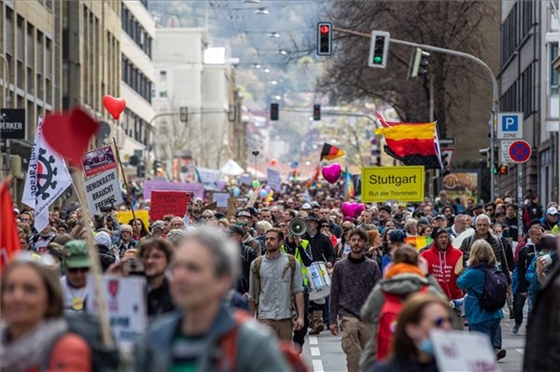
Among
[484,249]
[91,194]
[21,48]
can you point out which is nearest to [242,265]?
[484,249]

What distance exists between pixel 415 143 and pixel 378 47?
4.82 meters

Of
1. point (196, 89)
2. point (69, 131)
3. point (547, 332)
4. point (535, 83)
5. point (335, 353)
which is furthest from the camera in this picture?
point (196, 89)

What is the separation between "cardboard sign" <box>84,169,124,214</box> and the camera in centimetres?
2248

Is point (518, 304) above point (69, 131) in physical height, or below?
below

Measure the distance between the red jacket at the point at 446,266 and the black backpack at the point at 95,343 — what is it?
975cm

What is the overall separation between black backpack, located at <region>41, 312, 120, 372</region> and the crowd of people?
0.06 metres

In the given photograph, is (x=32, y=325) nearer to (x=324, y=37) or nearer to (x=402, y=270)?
(x=402, y=270)

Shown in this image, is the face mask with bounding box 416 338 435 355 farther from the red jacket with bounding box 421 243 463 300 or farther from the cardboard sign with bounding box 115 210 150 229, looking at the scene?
the cardboard sign with bounding box 115 210 150 229

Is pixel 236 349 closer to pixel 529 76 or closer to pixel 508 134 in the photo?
pixel 508 134

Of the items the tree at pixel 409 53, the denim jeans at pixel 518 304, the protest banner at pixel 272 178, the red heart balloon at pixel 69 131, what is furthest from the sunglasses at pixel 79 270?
the tree at pixel 409 53

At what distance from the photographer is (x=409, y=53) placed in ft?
190

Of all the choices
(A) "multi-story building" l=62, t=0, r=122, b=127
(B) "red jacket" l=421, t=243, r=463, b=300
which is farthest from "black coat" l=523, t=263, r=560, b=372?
(A) "multi-story building" l=62, t=0, r=122, b=127

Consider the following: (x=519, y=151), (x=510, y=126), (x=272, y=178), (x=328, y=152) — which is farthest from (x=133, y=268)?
(x=272, y=178)

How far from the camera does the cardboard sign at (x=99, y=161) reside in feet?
77.1
